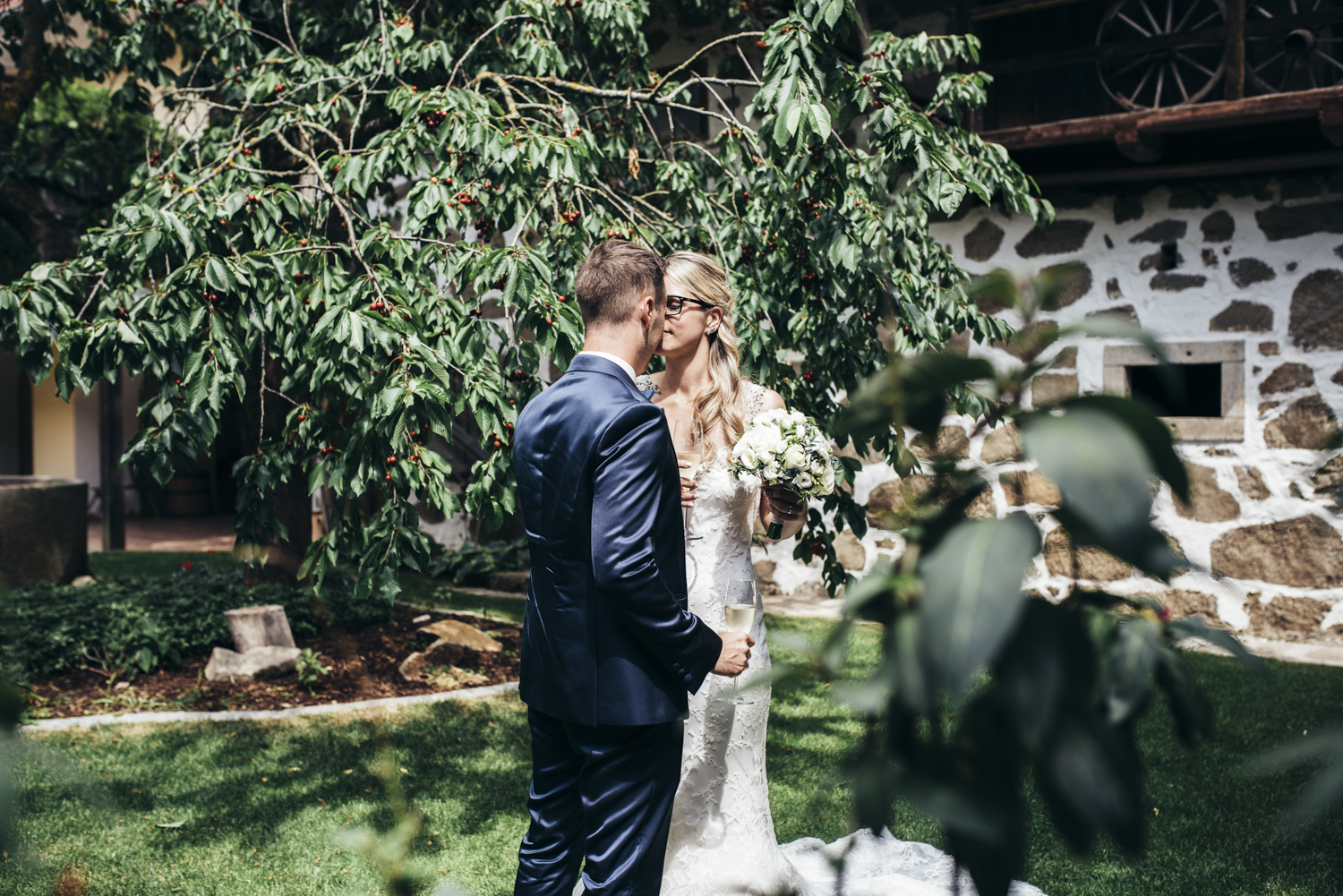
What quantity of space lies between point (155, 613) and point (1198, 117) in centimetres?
582

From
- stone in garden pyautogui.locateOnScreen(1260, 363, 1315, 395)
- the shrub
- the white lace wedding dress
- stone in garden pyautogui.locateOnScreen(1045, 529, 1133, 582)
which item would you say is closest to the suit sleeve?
the white lace wedding dress

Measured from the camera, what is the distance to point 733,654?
6.79ft

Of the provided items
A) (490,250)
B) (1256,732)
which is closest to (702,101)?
(490,250)

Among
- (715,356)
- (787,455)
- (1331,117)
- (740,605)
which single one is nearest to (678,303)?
(715,356)

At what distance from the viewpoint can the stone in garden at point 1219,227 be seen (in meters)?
5.40

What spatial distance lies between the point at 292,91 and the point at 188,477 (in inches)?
431

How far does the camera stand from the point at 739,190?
12.6ft

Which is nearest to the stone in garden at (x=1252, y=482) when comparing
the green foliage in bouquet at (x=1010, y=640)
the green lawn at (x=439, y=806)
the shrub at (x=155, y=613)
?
the green lawn at (x=439, y=806)

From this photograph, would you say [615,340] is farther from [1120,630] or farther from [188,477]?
[188,477]

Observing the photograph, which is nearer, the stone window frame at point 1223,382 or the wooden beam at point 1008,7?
the wooden beam at point 1008,7

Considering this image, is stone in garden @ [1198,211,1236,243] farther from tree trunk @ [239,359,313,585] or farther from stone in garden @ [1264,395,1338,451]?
tree trunk @ [239,359,313,585]

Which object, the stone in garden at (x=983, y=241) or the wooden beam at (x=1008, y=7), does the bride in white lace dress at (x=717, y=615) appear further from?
the stone in garden at (x=983, y=241)

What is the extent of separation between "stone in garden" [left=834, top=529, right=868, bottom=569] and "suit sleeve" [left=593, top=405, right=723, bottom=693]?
456 cm

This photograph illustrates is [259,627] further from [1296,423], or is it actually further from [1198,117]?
[1296,423]
